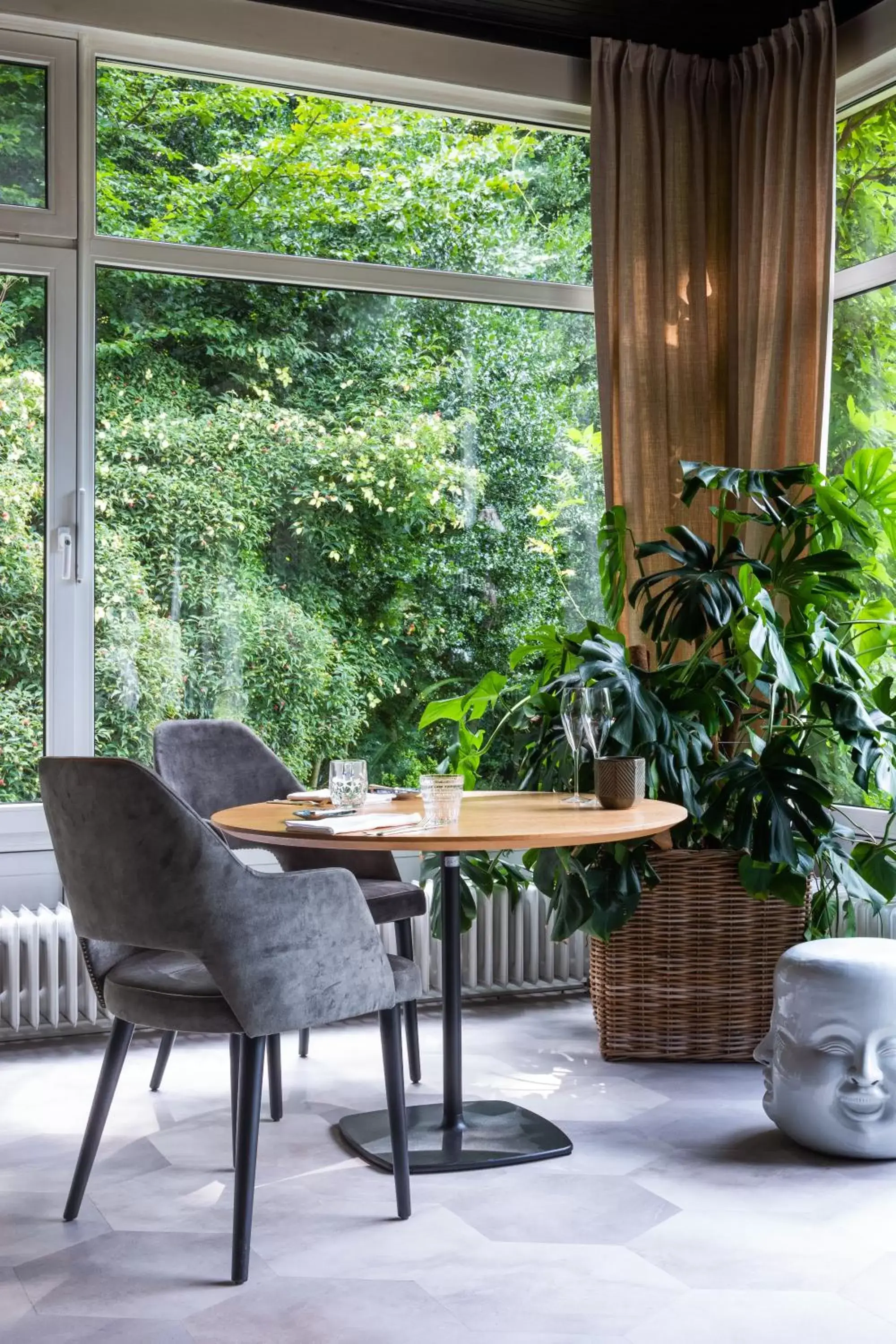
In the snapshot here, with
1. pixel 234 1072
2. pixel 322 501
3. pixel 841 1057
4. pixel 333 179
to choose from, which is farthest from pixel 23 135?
pixel 841 1057

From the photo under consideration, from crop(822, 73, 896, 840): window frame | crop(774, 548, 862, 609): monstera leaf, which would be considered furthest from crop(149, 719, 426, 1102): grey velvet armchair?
crop(822, 73, 896, 840): window frame

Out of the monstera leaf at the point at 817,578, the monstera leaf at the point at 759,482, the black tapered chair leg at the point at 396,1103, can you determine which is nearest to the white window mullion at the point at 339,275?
the monstera leaf at the point at 759,482

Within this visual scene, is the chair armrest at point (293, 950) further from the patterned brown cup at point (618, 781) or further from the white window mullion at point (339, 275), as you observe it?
the white window mullion at point (339, 275)

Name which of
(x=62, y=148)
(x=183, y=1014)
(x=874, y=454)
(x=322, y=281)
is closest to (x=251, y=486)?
(x=322, y=281)

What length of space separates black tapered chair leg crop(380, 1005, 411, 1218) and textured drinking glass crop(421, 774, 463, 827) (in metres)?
0.36

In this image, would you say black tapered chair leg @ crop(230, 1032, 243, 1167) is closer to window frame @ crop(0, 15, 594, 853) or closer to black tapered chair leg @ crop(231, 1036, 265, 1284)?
black tapered chair leg @ crop(231, 1036, 265, 1284)

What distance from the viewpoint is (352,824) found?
250 centimetres

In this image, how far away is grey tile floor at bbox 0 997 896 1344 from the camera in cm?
207

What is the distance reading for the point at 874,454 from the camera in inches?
139

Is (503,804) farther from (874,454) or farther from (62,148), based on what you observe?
(62,148)

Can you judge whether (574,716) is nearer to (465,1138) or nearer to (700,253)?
(465,1138)

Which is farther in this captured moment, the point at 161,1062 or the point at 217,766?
the point at 217,766

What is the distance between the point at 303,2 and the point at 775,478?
1.97 metres

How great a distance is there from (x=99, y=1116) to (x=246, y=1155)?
41 centimetres
